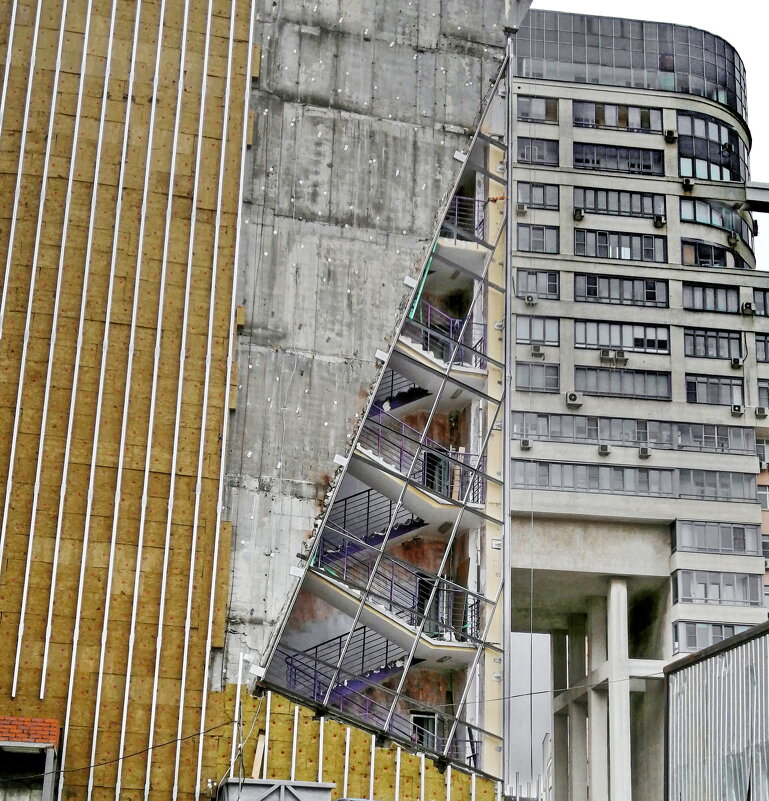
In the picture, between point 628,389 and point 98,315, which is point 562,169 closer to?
point 628,389

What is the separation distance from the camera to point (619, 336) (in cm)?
6681

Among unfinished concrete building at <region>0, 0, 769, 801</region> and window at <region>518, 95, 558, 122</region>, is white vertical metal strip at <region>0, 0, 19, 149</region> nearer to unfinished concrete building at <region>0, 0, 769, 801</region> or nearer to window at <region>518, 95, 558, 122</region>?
unfinished concrete building at <region>0, 0, 769, 801</region>

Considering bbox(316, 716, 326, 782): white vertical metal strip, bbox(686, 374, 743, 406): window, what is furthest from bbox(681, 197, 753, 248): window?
bbox(316, 716, 326, 782): white vertical metal strip

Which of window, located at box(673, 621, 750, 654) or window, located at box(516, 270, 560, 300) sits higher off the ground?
window, located at box(516, 270, 560, 300)

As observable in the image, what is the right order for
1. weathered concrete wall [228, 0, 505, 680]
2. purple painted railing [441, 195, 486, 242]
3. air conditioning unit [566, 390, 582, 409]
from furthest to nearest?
air conditioning unit [566, 390, 582, 409] → purple painted railing [441, 195, 486, 242] → weathered concrete wall [228, 0, 505, 680]

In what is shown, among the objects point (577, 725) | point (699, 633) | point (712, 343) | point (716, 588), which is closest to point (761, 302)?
point (712, 343)

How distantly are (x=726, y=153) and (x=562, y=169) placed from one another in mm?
9583

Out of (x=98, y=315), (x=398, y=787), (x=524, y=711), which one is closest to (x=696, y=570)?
(x=524, y=711)

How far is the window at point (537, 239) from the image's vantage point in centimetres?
6788

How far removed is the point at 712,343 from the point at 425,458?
32631 mm

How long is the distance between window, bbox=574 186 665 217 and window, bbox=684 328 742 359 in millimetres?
6258

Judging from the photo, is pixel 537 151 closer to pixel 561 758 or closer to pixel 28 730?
pixel 561 758

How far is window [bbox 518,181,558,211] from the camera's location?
68.5 meters

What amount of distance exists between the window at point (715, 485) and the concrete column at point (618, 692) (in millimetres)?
5400
